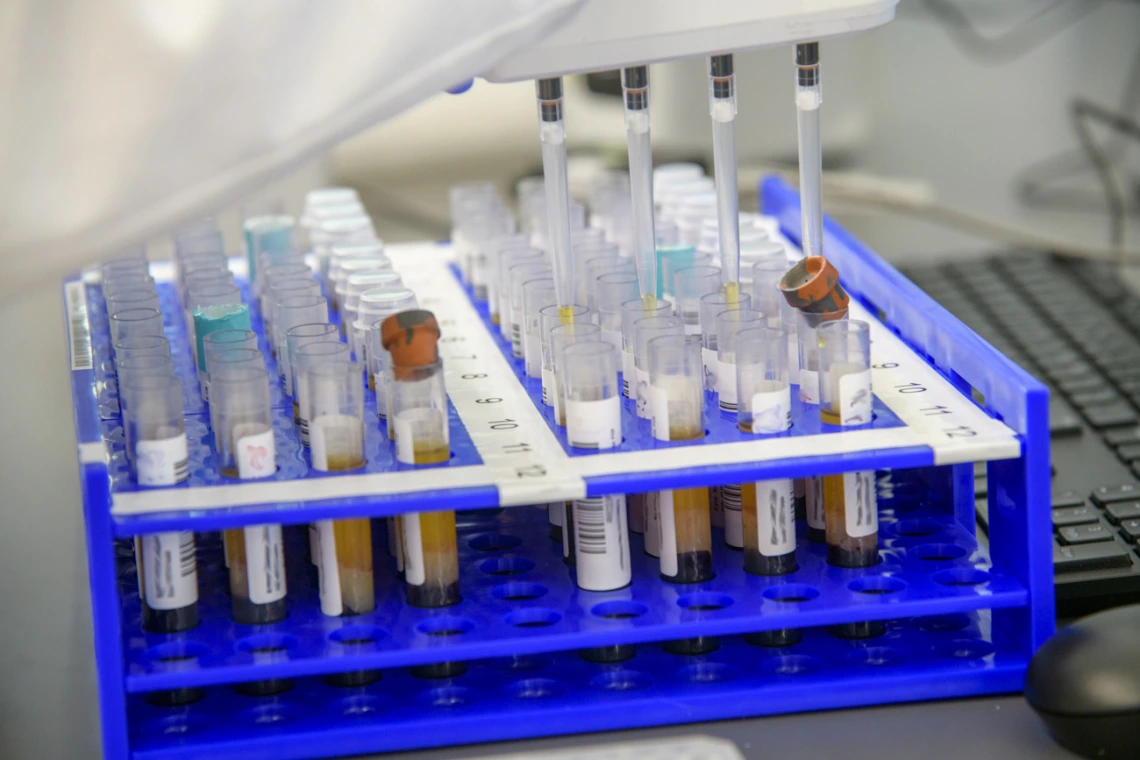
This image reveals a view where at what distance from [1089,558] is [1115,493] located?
93 mm

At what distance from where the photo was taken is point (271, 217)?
1.13m

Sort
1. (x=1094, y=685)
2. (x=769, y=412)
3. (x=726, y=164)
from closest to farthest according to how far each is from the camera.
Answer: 1. (x=1094, y=685)
2. (x=769, y=412)
3. (x=726, y=164)

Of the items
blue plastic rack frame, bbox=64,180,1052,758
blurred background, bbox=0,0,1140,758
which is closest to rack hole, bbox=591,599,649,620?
blue plastic rack frame, bbox=64,180,1052,758

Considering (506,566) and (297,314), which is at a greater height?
(297,314)

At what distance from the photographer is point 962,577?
712 millimetres

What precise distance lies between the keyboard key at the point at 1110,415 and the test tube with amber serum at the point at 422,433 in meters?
0.47

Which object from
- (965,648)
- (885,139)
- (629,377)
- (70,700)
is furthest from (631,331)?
(885,139)

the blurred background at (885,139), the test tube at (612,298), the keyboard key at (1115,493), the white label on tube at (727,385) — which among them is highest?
the blurred background at (885,139)

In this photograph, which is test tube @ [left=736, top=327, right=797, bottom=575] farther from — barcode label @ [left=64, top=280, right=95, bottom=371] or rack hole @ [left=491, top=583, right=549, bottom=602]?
barcode label @ [left=64, top=280, right=95, bottom=371]

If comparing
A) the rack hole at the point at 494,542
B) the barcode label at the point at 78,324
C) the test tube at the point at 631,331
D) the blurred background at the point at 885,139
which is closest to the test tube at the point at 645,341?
the test tube at the point at 631,331

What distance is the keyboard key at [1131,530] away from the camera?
30.5 inches

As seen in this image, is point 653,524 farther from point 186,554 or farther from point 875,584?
point 186,554

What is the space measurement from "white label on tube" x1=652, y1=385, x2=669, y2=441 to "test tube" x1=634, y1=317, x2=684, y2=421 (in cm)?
1

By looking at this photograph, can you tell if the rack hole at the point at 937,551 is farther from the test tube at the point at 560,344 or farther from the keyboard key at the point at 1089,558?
the test tube at the point at 560,344
